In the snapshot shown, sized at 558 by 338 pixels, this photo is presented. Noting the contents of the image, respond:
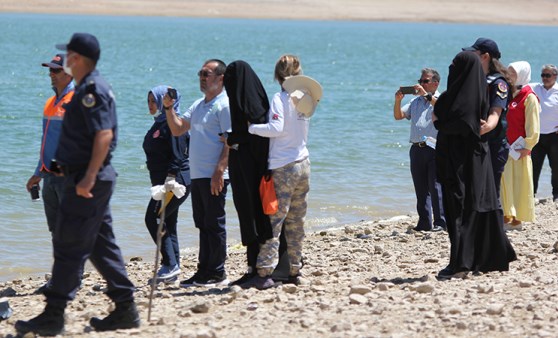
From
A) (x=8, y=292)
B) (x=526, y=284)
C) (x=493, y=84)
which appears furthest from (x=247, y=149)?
(x=8, y=292)

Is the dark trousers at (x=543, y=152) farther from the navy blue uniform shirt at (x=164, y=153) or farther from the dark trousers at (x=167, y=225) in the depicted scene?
the navy blue uniform shirt at (x=164, y=153)

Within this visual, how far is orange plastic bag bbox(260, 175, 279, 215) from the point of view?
8.13 metres

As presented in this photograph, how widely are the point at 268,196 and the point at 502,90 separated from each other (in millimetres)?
2102

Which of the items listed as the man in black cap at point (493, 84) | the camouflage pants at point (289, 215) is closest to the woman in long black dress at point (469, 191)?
the man in black cap at point (493, 84)

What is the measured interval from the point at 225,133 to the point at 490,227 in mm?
2202

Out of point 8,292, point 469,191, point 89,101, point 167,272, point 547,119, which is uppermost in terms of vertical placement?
point 89,101

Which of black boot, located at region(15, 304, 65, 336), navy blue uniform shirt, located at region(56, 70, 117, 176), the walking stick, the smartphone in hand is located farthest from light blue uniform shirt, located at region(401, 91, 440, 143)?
black boot, located at region(15, 304, 65, 336)

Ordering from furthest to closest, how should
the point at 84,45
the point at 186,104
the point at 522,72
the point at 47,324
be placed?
the point at 186,104
the point at 522,72
the point at 47,324
the point at 84,45

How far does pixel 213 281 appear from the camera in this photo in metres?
8.81

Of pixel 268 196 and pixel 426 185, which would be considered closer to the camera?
pixel 268 196

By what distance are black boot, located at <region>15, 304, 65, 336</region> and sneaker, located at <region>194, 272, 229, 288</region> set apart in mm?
2033

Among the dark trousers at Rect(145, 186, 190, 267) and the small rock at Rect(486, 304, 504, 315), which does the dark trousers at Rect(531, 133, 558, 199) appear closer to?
the dark trousers at Rect(145, 186, 190, 267)

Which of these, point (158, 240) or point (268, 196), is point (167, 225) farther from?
point (158, 240)

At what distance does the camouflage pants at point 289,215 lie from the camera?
26.8 ft
